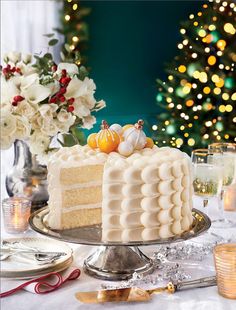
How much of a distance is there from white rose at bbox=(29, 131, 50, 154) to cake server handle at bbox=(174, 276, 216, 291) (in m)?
0.69

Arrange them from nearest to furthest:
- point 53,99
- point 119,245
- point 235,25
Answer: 1. point 119,245
2. point 53,99
3. point 235,25

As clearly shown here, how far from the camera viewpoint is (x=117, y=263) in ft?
4.74

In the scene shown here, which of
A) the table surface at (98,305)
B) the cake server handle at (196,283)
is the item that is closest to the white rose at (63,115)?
the table surface at (98,305)

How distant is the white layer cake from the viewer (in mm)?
1439

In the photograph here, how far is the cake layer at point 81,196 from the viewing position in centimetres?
164

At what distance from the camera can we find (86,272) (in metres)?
1.43

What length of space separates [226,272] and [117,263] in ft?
1.04

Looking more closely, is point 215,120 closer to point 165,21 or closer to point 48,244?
point 165,21

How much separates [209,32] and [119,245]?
340 centimetres

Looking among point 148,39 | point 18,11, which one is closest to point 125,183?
point 18,11

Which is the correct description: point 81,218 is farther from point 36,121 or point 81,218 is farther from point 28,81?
point 28,81

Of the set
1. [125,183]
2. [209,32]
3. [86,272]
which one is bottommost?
[86,272]

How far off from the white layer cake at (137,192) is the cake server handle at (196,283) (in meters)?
0.17

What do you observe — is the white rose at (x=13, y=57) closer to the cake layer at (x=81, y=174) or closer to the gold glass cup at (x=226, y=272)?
the cake layer at (x=81, y=174)
